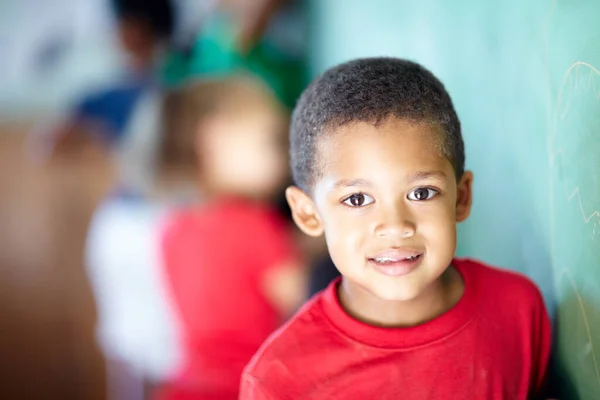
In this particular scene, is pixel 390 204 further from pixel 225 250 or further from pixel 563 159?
pixel 225 250

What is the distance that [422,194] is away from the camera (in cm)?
77

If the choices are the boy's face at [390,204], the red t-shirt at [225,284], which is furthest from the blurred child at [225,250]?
the boy's face at [390,204]

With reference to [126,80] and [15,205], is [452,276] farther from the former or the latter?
[15,205]

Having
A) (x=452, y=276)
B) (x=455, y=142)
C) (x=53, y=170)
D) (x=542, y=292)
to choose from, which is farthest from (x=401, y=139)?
(x=53, y=170)

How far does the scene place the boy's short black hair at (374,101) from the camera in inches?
30.2

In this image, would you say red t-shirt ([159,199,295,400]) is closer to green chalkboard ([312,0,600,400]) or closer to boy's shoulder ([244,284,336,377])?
green chalkboard ([312,0,600,400])

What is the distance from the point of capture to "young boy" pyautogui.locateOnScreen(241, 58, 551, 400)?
761 millimetres

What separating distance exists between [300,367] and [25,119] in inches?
99.5

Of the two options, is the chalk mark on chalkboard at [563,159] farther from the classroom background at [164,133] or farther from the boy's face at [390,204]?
the boy's face at [390,204]

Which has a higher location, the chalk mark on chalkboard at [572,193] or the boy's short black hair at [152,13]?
the boy's short black hair at [152,13]

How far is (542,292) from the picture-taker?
36.7 inches

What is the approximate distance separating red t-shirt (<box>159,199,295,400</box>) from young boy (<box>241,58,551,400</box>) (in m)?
0.81

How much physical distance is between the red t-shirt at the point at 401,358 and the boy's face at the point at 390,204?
0.06 m

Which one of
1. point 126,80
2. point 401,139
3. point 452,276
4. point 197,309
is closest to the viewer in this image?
point 401,139
